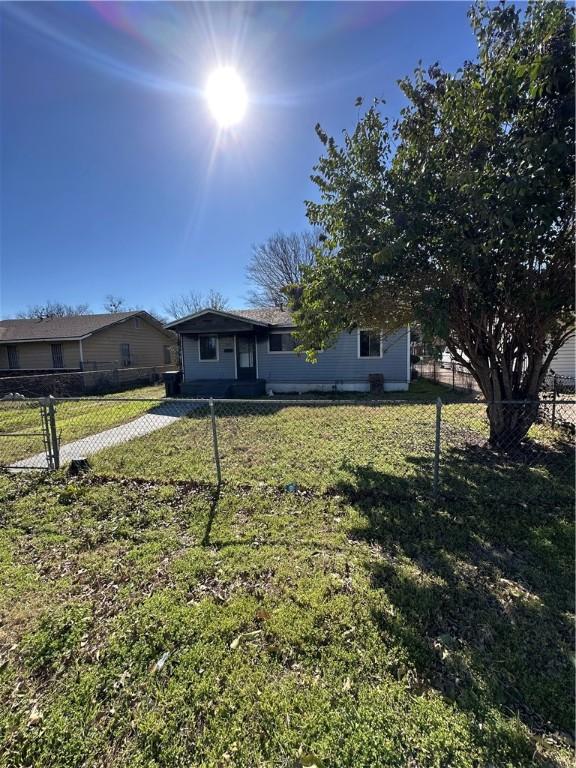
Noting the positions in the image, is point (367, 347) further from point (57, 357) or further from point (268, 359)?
point (57, 357)

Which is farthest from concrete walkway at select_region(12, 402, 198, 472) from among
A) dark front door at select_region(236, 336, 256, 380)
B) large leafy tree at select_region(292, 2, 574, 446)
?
large leafy tree at select_region(292, 2, 574, 446)

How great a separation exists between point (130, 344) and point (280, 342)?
47.6ft

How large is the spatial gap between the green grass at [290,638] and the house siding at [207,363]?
12223 mm

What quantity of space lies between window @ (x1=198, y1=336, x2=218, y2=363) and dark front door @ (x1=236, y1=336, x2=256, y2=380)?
3.61 ft

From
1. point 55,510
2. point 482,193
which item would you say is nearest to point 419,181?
point 482,193

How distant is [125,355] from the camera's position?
79.5ft

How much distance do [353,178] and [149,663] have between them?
6137 millimetres

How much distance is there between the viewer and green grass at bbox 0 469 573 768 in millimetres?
1678

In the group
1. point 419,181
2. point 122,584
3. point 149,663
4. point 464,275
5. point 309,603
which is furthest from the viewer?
point 464,275

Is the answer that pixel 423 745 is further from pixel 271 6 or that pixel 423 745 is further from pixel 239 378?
pixel 239 378

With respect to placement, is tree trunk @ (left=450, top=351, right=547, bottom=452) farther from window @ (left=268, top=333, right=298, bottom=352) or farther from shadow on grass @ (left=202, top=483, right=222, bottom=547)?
window @ (left=268, top=333, right=298, bottom=352)

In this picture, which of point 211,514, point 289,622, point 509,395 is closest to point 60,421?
point 211,514

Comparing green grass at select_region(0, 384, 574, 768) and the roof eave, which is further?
the roof eave

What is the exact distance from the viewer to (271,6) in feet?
18.3
